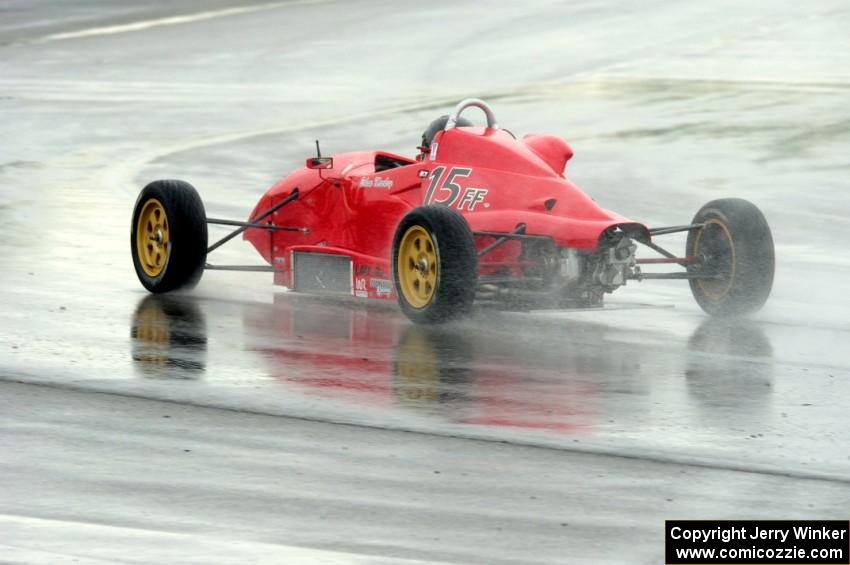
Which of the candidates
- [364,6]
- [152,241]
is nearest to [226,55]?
[364,6]

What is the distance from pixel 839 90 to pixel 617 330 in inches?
581

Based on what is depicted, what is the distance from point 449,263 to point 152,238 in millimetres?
2951

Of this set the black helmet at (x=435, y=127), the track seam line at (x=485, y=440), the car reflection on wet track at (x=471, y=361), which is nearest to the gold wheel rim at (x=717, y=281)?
the car reflection on wet track at (x=471, y=361)

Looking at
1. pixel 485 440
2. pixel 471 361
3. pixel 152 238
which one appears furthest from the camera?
pixel 152 238

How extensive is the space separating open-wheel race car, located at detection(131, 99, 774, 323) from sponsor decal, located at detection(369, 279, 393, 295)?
1cm

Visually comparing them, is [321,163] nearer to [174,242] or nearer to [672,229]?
[174,242]

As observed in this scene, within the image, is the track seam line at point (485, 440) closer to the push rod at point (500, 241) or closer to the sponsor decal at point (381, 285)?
the push rod at point (500, 241)

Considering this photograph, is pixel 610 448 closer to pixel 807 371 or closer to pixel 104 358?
pixel 807 371

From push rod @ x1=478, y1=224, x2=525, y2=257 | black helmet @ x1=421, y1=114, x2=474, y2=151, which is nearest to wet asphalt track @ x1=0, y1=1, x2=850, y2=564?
push rod @ x1=478, y1=224, x2=525, y2=257

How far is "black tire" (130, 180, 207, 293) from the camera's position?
512 inches

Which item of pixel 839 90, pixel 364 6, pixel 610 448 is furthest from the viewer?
pixel 364 6

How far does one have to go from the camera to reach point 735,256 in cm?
1238

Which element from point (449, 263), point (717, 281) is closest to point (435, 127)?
point (449, 263)

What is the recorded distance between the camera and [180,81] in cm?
3142
